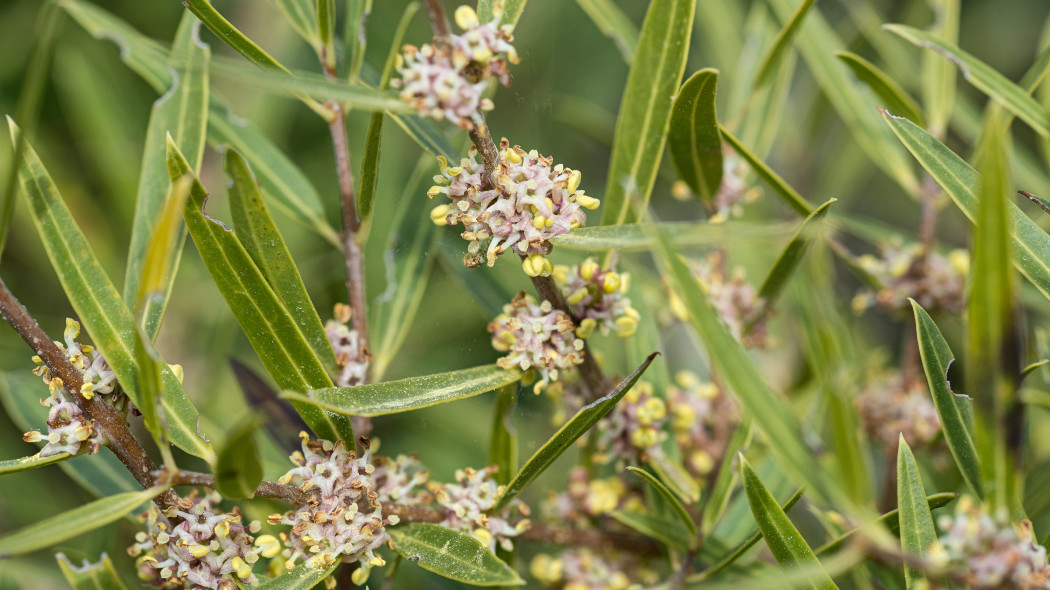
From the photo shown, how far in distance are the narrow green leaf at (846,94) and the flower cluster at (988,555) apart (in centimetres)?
81

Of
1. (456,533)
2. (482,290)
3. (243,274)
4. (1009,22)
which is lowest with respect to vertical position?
(456,533)

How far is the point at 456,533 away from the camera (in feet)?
2.62

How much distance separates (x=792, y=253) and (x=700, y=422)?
1.28 feet

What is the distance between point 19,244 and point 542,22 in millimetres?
1175

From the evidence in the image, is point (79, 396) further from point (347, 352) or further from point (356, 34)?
point (356, 34)

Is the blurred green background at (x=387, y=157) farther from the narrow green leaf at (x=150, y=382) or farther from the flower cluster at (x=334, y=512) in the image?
the narrow green leaf at (x=150, y=382)

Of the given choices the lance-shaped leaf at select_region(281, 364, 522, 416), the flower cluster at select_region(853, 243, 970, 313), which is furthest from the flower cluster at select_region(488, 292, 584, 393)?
the flower cluster at select_region(853, 243, 970, 313)

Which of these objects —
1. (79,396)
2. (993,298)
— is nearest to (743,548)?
(993,298)

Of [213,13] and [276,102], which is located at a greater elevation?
[213,13]

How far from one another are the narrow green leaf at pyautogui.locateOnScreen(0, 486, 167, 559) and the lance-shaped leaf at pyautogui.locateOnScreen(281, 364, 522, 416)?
16cm

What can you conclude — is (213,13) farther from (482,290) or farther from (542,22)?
(542,22)

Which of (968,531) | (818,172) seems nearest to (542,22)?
(818,172)

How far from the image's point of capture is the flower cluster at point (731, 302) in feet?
3.80

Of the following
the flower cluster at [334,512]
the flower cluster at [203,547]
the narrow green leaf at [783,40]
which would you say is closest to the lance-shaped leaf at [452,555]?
the flower cluster at [334,512]
